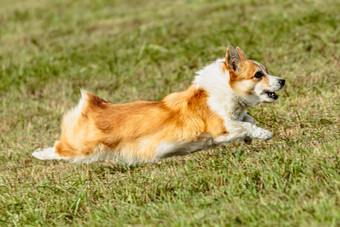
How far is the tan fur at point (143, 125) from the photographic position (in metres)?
5.28

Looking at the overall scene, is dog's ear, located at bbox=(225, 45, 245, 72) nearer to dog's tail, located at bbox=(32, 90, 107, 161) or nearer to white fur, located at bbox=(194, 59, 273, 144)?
white fur, located at bbox=(194, 59, 273, 144)

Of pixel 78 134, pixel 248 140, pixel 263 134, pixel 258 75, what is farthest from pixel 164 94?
pixel 263 134

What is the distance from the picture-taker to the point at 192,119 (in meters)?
5.28

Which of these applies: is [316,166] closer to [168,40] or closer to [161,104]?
[161,104]

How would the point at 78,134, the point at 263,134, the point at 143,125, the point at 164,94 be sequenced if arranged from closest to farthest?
1. the point at 263,134
2. the point at 143,125
3. the point at 78,134
4. the point at 164,94

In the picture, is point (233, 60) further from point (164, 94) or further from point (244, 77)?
point (164, 94)

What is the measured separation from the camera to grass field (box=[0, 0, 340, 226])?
402 cm

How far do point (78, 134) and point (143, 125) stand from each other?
845 millimetres

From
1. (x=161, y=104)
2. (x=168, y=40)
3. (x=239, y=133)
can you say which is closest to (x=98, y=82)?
(x=168, y=40)

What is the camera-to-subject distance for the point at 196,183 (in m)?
4.51

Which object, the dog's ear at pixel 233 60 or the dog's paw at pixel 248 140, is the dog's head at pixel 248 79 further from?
the dog's paw at pixel 248 140

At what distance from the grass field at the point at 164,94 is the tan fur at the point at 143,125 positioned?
9.6 inches

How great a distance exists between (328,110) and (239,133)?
1388 millimetres

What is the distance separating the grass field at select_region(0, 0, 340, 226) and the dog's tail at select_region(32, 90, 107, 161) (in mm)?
151
